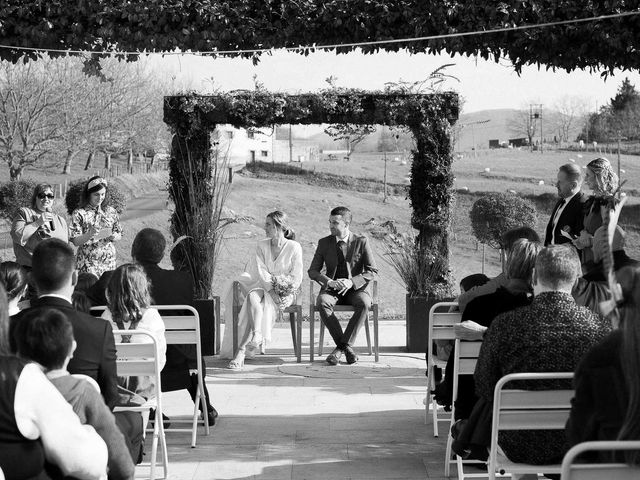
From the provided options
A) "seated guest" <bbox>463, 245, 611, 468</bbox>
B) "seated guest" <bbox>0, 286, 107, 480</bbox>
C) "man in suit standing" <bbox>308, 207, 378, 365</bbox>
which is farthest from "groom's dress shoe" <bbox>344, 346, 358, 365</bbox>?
"seated guest" <bbox>0, 286, 107, 480</bbox>

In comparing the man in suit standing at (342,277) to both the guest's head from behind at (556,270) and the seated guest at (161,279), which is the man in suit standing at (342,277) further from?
the guest's head from behind at (556,270)

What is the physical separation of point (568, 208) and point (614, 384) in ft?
16.0

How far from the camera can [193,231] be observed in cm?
970

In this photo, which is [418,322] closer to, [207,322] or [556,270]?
[207,322]

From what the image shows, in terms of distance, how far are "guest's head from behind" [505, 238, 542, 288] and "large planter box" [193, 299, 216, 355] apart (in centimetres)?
492

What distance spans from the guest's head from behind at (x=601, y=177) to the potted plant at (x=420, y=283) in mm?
2623

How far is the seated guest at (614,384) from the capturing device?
2.68 meters

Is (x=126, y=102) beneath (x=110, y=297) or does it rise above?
above

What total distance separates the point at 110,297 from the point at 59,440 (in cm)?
230

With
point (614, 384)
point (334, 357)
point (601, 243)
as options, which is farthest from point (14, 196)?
point (614, 384)

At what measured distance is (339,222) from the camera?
30.5 ft

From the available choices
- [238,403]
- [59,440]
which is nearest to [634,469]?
[59,440]

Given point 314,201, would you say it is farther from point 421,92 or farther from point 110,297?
point 110,297

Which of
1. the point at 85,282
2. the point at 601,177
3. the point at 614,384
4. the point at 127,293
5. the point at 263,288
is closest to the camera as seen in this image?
the point at 614,384
